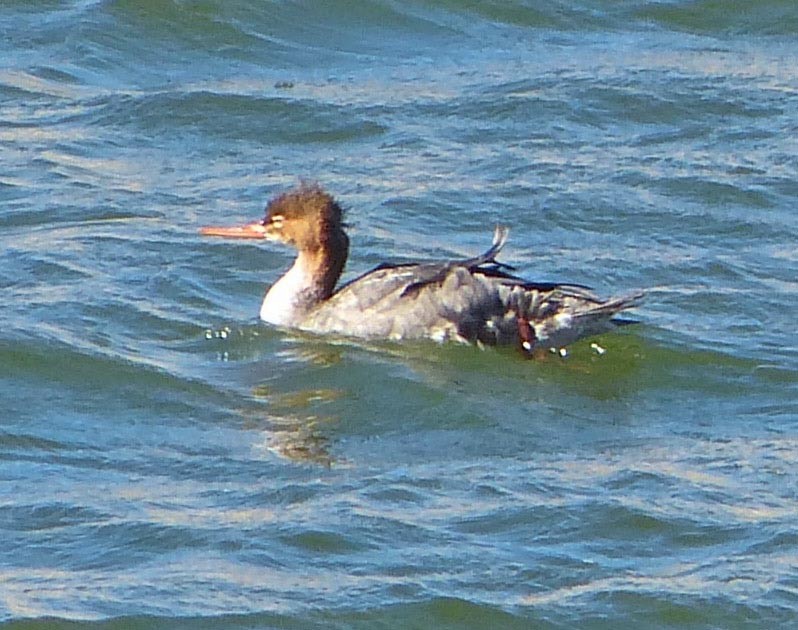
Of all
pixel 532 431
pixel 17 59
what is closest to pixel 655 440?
pixel 532 431

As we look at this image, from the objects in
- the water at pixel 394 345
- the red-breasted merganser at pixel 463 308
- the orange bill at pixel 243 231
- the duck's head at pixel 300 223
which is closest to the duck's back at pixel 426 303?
the red-breasted merganser at pixel 463 308

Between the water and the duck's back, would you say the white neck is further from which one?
the duck's back

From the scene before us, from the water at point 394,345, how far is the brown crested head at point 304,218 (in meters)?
0.42

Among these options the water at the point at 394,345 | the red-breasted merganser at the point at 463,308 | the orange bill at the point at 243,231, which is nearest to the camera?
the water at the point at 394,345

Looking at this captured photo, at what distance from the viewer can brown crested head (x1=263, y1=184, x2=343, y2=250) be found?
11016 millimetres

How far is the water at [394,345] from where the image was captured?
300 inches

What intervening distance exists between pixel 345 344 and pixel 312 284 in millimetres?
501

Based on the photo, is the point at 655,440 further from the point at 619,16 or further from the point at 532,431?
the point at 619,16

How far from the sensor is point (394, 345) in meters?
10.4

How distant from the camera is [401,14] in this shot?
15977 millimetres

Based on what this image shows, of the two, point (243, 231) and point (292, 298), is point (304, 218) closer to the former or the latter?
point (243, 231)

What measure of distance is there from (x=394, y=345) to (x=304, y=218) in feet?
3.22

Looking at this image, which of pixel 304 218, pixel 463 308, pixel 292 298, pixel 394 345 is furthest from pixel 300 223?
pixel 463 308

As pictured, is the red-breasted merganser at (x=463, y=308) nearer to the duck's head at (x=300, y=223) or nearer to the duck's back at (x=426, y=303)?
the duck's back at (x=426, y=303)
